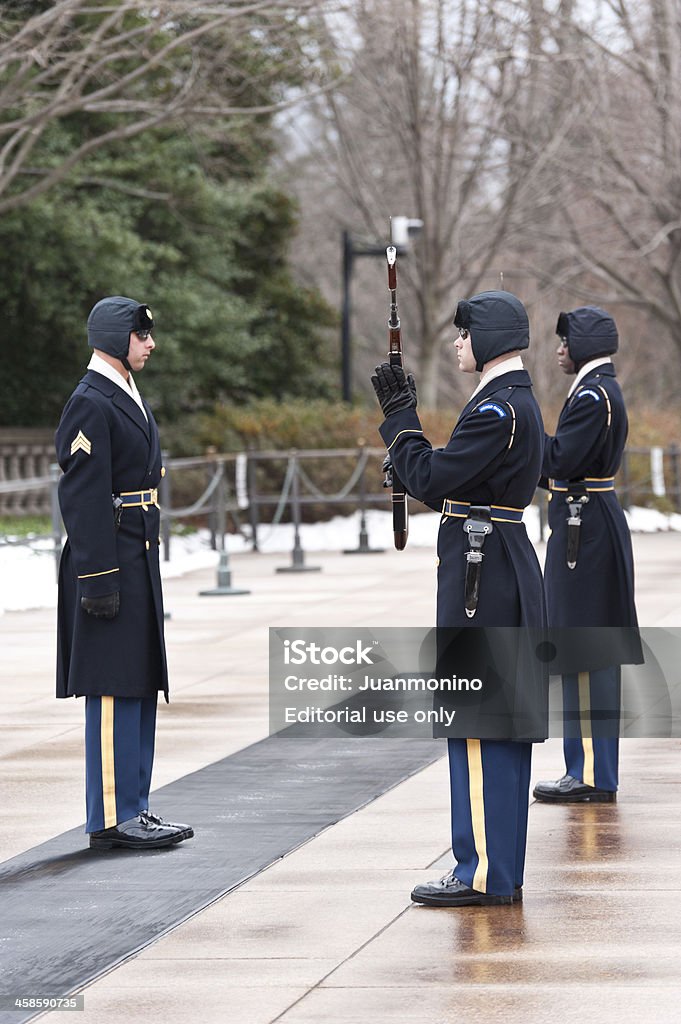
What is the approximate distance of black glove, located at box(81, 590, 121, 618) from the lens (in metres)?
6.70

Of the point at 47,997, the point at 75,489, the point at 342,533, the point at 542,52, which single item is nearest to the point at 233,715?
the point at 75,489

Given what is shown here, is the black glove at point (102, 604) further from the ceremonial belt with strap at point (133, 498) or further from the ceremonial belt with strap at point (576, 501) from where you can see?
the ceremonial belt with strap at point (576, 501)

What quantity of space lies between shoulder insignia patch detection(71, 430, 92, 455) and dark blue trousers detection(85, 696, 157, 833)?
0.94m

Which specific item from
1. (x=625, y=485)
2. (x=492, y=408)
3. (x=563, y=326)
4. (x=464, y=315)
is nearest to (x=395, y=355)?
(x=464, y=315)

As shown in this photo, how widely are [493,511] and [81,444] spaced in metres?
1.72

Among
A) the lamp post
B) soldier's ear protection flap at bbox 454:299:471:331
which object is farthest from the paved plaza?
the lamp post

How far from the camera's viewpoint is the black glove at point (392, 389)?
582 centimetres

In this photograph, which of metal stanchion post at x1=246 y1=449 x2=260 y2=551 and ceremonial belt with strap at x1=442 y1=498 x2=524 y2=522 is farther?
metal stanchion post at x1=246 y1=449 x2=260 y2=551

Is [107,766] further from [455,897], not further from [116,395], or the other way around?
[455,897]

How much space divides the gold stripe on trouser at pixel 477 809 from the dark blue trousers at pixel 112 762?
62.1 inches

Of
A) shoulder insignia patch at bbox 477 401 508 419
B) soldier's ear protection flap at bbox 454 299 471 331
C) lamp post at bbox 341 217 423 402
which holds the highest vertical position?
lamp post at bbox 341 217 423 402

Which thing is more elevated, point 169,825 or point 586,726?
point 586,726

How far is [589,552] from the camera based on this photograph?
772cm

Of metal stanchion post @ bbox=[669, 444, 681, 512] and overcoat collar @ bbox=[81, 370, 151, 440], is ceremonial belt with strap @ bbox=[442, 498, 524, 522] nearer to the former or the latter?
overcoat collar @ bbox=[81, 370, 151, 440]
